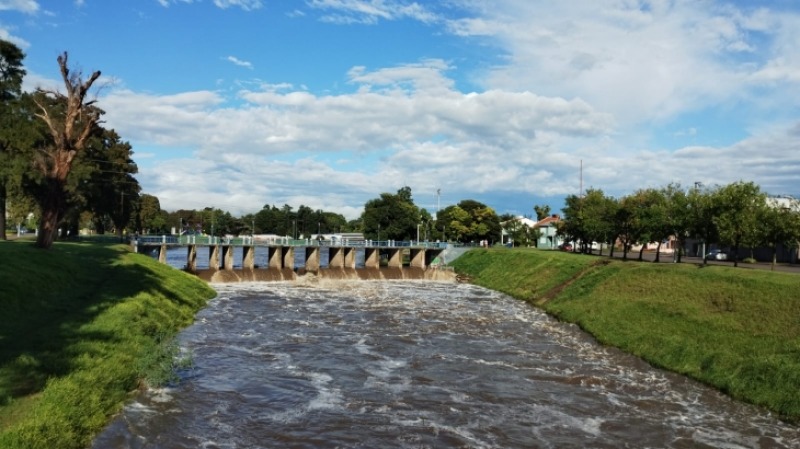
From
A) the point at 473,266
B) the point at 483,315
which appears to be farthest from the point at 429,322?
the point at 473,266

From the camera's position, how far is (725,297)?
111ft

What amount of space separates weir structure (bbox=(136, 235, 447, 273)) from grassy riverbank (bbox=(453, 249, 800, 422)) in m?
44.2

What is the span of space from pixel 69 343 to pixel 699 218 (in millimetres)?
49758

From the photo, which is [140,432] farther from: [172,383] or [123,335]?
[123,335]

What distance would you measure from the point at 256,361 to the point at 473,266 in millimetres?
64340

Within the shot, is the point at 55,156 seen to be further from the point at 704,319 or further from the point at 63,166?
the point at 704,319

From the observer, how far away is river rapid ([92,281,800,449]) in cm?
1803

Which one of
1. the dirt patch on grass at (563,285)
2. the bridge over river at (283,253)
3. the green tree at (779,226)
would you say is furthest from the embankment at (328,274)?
the green tree at (779,226)

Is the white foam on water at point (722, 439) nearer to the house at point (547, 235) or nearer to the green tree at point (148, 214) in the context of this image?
the house at point (547, 235)

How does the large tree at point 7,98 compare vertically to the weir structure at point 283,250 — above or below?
above

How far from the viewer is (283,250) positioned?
92312 mm

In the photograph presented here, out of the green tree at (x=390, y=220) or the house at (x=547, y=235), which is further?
the house at (x=547, y=235)

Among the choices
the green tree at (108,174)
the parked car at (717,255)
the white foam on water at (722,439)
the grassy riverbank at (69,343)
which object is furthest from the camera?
the parked car at (717,255)

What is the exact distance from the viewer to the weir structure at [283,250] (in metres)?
78.9
